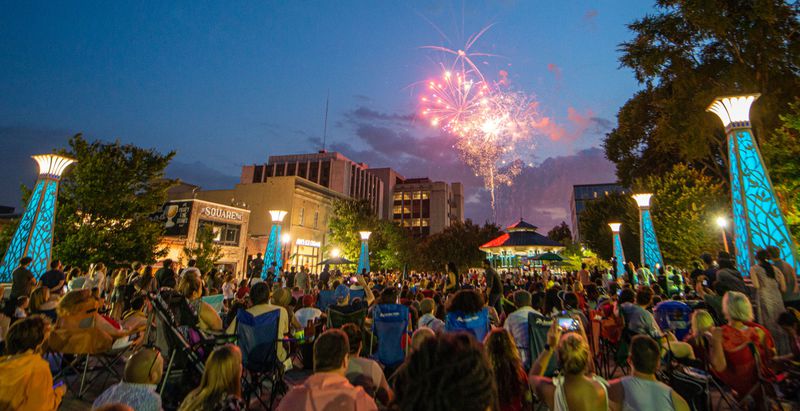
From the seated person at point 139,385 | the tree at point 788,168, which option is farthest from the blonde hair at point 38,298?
the tree at point 788,168

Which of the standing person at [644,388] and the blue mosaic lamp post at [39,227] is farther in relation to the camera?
the blue mosaic lamp post at [39,227]

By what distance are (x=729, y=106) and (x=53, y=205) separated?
19935mm

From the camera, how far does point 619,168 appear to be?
30.2m

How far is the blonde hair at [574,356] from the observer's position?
2.64 metres

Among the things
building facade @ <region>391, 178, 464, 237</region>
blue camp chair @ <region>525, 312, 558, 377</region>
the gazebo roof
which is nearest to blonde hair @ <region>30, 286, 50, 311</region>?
blue camp chair @ <region>525, 312, 558, 377</region>

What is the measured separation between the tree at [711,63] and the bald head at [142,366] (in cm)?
2526

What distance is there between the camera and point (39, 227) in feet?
33.9

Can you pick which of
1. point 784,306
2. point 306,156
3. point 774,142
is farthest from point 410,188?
point 784,306

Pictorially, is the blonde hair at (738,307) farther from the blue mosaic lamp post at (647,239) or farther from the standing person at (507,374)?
the blue mosaic lamp post at (647,239)

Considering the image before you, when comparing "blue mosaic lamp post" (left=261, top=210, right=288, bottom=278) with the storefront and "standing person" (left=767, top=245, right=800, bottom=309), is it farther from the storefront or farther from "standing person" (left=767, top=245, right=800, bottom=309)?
"standing person" (left=767, top=245, right=800, bottom=309)

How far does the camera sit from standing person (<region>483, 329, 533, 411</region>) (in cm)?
285

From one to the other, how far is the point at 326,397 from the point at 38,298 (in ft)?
21.8

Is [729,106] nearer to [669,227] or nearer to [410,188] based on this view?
[669,227]

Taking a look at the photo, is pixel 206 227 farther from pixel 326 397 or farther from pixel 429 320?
pixel 326 397
